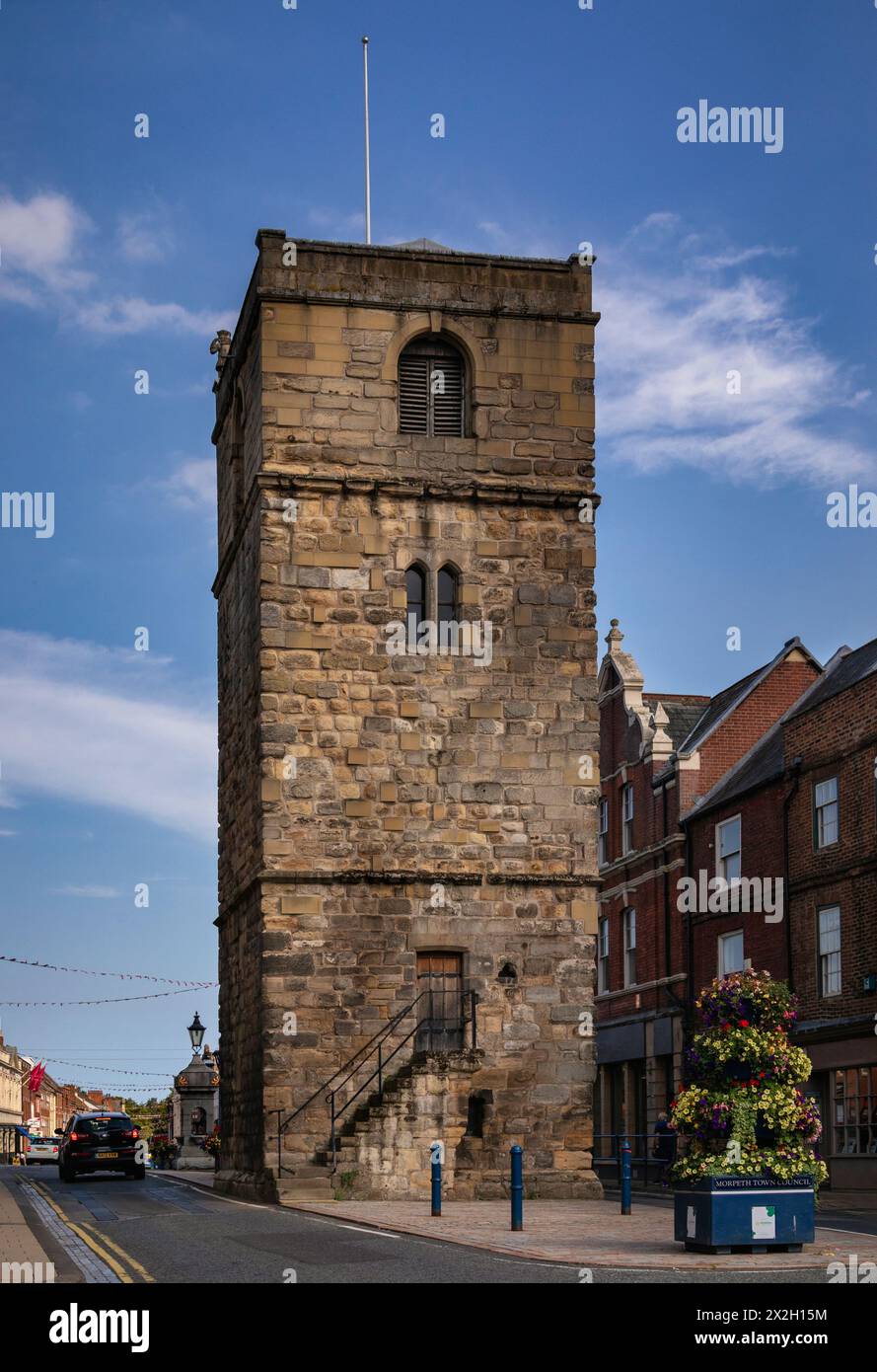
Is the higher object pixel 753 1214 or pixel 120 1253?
pixel 753 1214

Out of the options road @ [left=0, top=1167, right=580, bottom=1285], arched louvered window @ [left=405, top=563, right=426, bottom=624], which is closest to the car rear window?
road @ [left=0, top=1167, right=580, bottom=1285]

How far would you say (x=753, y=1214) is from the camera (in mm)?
16828

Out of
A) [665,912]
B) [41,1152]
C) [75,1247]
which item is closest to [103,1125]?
[665,912]

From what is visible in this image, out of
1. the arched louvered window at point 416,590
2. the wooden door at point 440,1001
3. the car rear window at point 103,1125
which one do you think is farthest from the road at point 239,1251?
the car rear window at point 103,1125

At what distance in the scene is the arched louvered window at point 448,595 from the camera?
2959cm

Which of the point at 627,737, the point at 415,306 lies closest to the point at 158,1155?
the point at 627,737

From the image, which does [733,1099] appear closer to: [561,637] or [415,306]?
[561,637]

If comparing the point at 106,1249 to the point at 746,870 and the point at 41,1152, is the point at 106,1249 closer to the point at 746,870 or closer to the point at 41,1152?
the point at 746,870

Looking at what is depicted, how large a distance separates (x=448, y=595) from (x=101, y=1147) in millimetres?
13742

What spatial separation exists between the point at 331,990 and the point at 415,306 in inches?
442

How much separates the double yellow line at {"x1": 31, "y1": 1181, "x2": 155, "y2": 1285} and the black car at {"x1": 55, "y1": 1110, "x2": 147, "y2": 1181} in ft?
35.1

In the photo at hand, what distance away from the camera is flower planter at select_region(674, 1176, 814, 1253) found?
661 inches

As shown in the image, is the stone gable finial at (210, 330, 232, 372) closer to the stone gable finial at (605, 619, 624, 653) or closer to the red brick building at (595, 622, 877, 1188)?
the red brick building at (595, 622, 877, 1188)

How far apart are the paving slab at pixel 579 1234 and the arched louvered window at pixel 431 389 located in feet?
41.0
